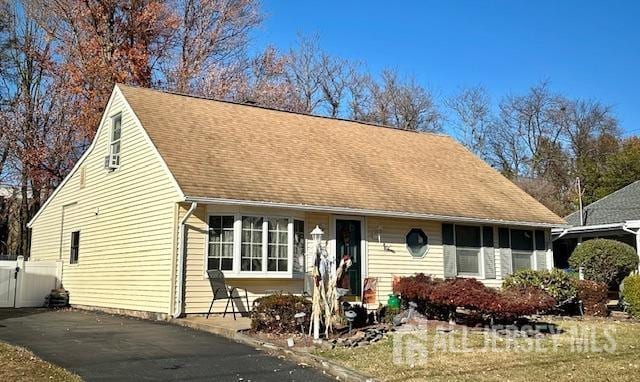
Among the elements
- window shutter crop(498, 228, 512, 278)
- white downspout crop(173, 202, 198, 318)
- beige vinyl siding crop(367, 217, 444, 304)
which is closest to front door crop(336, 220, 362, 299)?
beige vinyl siding crop(367, 217, 444, 304)

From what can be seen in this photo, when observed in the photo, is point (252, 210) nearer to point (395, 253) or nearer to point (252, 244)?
point (252, 244)

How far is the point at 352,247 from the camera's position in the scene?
15352 millimetres

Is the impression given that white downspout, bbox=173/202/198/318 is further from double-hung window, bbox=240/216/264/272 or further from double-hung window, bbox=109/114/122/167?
double-hung window, bbox=109/114/122/167

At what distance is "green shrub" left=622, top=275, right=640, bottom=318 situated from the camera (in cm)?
1431

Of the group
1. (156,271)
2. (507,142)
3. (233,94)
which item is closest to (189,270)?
(156,271)

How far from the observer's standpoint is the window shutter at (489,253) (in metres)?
17.5

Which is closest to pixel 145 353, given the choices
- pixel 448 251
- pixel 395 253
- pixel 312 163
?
pixel 395 253

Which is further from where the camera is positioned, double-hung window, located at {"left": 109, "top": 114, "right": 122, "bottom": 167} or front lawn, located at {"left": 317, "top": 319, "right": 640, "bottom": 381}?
double-hung window, located at {"left": 109, "top": 114, "right": 122, "bottom": 167}

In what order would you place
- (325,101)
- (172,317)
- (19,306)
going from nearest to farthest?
(172,317) < (19,306) < (325,101)

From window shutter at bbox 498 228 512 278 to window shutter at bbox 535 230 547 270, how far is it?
1.29 meters

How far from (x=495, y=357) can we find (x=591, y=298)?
7554 mm

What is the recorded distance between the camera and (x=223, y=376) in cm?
761

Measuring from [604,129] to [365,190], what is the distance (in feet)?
114

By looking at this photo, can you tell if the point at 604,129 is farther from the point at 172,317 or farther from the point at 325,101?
the point at 172,317
